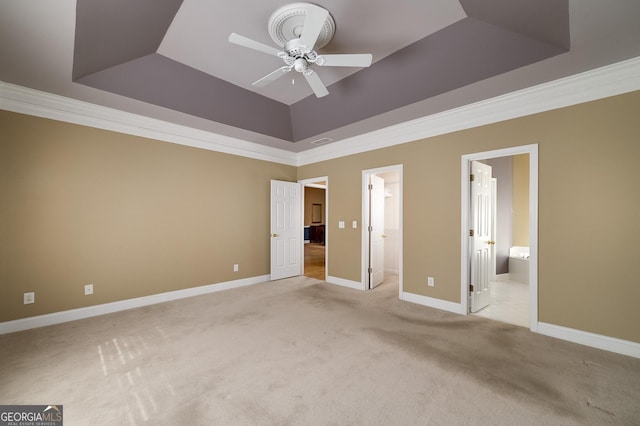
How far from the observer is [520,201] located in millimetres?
5797

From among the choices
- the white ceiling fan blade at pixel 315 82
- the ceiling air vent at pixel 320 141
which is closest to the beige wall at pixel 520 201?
the ceiling air vent at pixel 320 141

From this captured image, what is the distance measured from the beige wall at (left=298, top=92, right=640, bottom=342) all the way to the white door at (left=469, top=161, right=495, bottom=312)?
210mm

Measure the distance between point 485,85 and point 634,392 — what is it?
304 centimetres

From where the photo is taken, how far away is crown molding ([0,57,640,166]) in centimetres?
262

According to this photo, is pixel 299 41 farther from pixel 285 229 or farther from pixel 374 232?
pixel 285 229

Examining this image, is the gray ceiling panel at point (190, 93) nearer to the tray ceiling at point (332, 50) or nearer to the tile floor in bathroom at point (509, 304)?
the tray ceiling at point (332, 50)

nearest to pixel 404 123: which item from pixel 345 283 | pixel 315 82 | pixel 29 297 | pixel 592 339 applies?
pixel 315 82

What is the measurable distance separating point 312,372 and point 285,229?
12.1 feet

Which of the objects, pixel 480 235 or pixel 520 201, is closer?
pixel 480 235

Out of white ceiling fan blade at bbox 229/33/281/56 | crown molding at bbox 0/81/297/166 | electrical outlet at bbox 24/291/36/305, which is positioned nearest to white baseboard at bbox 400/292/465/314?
white ceiling fan blade at bbox 229/33/281/56

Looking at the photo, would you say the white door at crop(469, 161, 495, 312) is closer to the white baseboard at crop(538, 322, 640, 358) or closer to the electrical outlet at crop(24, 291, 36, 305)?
the white baseboard at crop(538, 322, 640, 358)

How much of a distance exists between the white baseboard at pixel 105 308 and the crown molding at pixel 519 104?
383 cm

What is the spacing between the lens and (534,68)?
2.56 meters

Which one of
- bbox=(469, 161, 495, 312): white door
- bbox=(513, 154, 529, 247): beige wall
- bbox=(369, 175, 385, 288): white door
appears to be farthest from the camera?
bbox=(513, 154, 529, 247): beige wall
